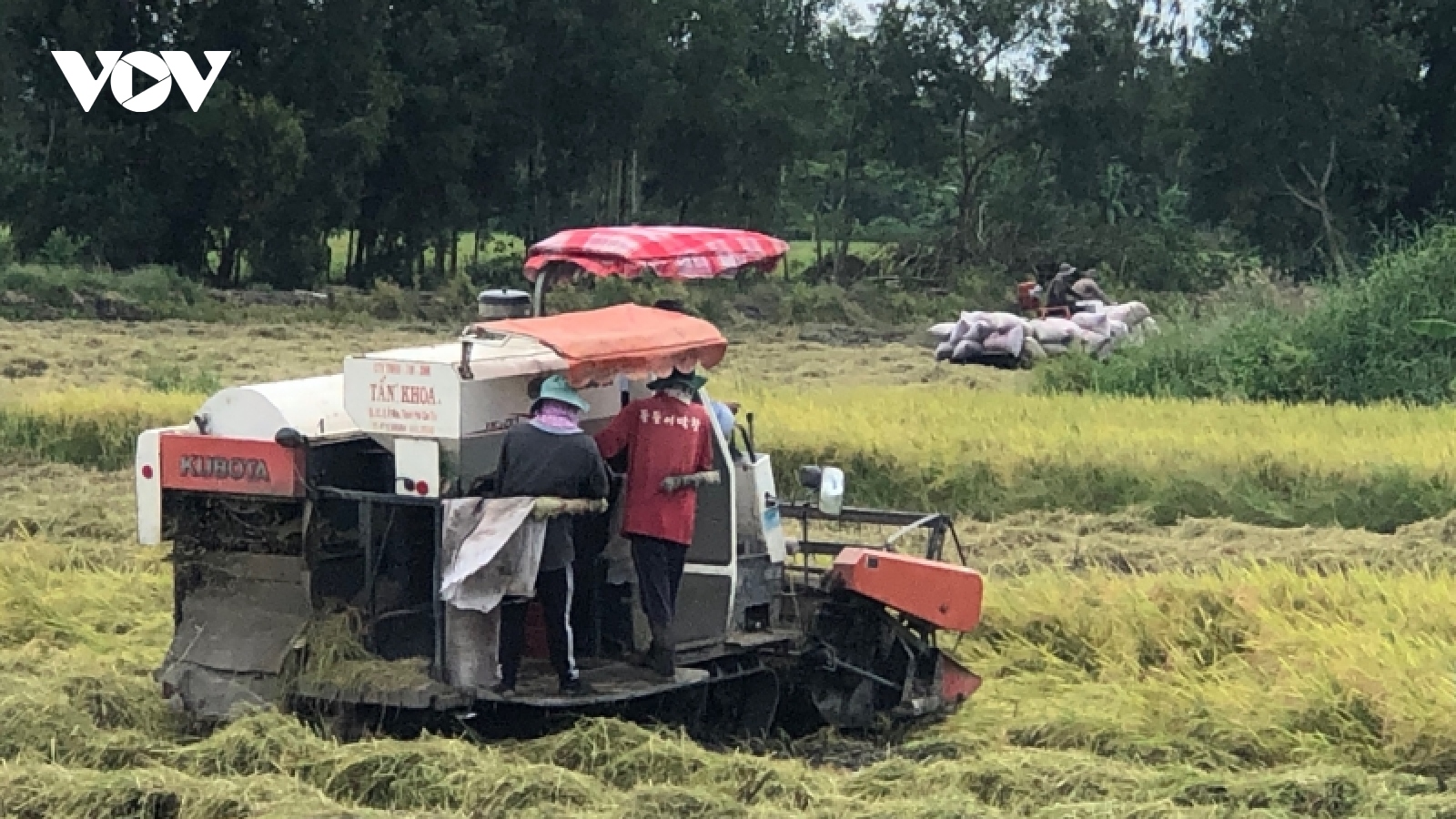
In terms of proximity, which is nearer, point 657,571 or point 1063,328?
point 657,571

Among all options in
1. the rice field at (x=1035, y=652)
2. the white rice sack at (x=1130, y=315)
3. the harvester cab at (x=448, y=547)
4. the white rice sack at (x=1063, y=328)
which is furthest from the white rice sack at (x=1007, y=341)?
the harvester cab at (x=448, y=547)

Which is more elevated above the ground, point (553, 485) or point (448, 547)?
point (553, 485)

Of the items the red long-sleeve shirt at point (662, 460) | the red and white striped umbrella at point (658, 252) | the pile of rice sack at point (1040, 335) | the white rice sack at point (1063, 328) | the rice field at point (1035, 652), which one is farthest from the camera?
the white rice sack at point (1063, 328)

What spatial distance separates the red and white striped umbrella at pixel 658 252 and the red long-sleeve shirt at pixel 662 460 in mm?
541

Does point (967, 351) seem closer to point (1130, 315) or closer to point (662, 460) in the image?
point (1130, 315)

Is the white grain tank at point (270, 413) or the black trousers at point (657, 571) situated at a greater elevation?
the white grain tank at point (270, 413)

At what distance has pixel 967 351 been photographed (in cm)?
2284

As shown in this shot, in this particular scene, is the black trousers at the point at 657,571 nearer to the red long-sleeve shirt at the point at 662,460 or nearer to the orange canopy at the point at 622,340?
the red long-sleeve shirt at the point at 662,460

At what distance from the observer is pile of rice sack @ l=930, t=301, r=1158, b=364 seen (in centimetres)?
2203

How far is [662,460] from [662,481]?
9 cm

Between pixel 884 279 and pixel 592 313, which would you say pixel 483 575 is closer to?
pixel 592 313

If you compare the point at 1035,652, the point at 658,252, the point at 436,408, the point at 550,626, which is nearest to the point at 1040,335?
the point at 1035,652

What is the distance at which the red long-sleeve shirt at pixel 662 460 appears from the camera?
7.46 meters

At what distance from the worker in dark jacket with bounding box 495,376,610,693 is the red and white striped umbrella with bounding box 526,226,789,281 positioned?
2.38 ft
